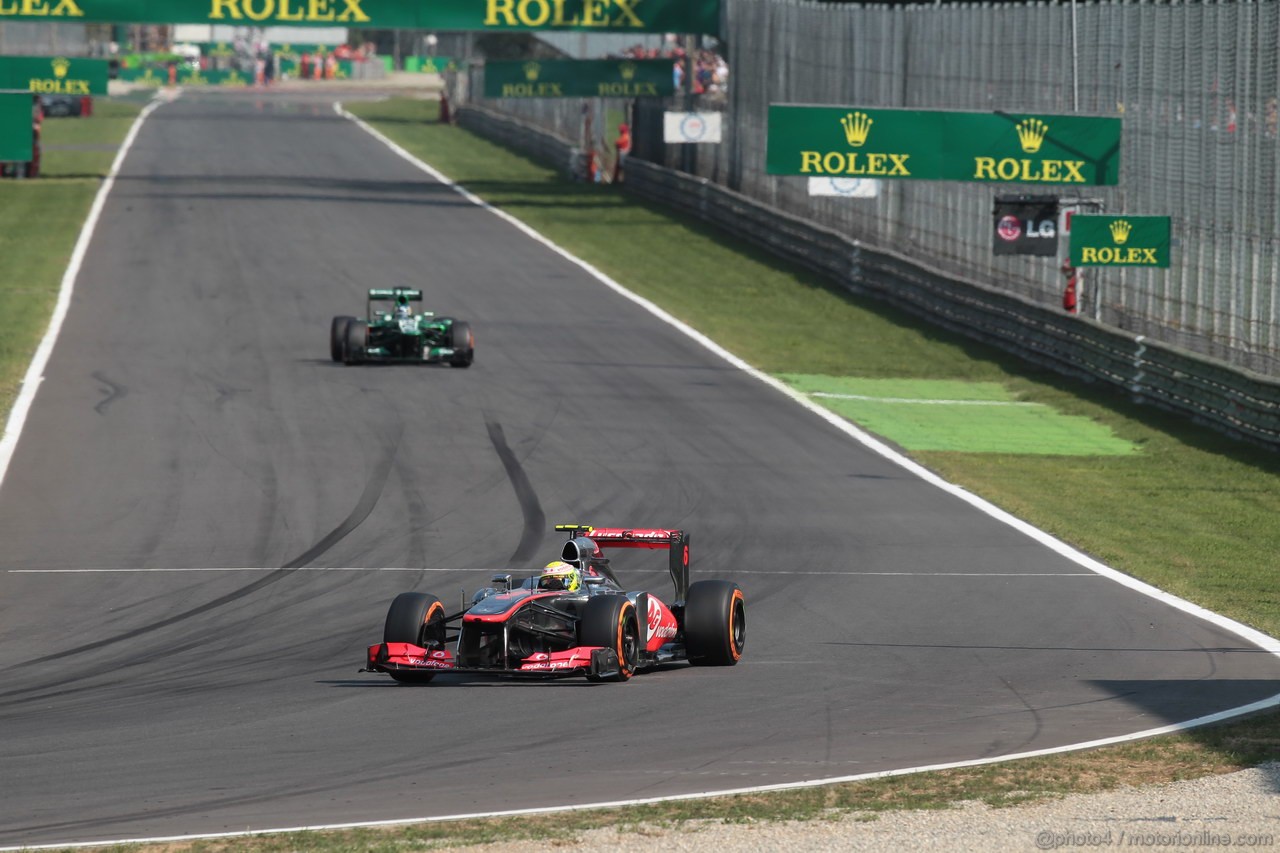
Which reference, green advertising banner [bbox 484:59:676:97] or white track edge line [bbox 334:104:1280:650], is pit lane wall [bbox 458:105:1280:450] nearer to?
green advertising banner [bbox 484:59:676:97]

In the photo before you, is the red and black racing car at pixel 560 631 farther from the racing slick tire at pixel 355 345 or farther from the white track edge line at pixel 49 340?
the racing slick tire at pixel 355 345

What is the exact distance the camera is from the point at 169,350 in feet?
104

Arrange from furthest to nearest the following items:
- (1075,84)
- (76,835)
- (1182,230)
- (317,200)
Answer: (317,200) < (1075,84) < (1182,230) < (76,835)

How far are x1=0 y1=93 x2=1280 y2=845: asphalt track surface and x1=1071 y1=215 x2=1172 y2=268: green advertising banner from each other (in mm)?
5686

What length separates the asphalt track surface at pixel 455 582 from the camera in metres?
11.0

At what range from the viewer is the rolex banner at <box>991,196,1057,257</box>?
105ft

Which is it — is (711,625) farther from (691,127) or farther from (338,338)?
(691,127)

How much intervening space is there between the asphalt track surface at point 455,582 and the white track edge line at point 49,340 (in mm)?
382

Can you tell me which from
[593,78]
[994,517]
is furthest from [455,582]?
[593,78]

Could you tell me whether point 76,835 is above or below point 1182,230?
below

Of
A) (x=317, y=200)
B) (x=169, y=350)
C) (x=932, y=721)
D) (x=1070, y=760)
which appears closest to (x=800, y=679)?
(x=932, y=721)

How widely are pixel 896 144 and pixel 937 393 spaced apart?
572 centimetres

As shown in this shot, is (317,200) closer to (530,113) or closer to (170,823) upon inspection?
(530,113)

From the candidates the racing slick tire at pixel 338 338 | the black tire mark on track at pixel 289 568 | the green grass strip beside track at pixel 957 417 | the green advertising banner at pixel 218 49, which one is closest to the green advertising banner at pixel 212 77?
the green advertising banner at pixel 218 49
